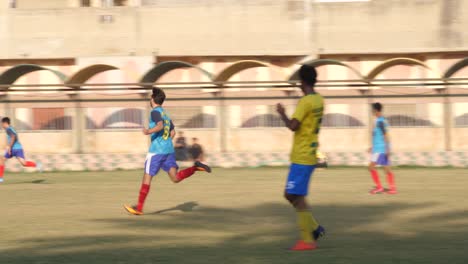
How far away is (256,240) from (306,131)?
5.35ft

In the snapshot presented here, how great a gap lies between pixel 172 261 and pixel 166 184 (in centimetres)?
1173

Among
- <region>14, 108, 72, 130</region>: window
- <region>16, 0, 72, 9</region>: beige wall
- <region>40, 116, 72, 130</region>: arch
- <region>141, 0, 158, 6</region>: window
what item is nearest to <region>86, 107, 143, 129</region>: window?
<region>40, 116, 72, 130</region>: arch

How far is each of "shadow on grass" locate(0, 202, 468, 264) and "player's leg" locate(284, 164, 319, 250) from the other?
0.19 m

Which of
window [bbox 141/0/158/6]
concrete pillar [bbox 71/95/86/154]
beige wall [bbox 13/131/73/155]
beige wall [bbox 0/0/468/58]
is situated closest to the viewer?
concrete pillar [bbox 71/95/86/154]

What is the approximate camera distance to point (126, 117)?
2898 cm

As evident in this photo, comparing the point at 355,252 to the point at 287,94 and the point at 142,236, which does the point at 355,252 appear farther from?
the point at 287,94

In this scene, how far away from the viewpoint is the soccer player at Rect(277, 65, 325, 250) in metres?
9.72

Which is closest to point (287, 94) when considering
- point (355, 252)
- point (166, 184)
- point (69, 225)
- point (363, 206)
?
point (166, 184)

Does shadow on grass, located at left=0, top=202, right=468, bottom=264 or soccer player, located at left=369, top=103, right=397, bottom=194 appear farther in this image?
soccer player, located at left=369, top=103, right=397, bottom=194

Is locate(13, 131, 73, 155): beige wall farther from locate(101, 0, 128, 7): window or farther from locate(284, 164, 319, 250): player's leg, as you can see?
locate(284, 164, 319, 250): player's leg

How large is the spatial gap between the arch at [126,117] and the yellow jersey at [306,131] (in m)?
19.0

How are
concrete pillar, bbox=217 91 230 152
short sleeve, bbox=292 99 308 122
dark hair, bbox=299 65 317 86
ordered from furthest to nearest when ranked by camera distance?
1. concrete pillar, bbox=217 91 230 152
2. dark hair, bbox=299 65 317 86
3. short sleeve, bbox=292 99 308 122

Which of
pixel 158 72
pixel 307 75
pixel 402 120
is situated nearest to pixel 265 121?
pixel 158 72

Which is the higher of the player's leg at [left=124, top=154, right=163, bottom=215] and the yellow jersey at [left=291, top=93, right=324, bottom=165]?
the yellow jersey at [left=291, top=93, right=324, bottom=165]
